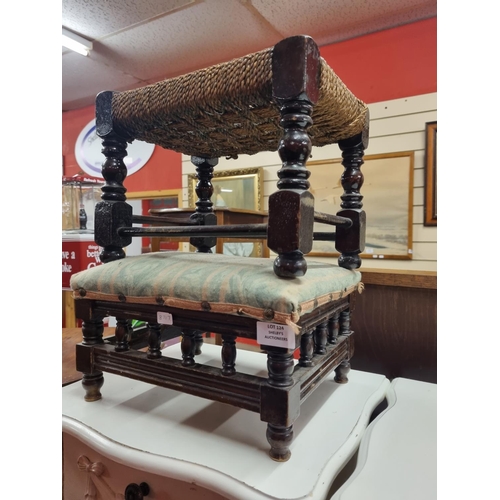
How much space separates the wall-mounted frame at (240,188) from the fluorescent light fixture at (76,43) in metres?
0.89

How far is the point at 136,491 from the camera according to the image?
0.57 metres

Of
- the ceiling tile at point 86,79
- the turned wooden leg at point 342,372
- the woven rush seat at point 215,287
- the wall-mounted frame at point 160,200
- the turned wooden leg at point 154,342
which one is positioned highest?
the ceiling tile at point 86,79

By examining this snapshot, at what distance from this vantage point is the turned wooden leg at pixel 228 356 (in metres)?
0.56

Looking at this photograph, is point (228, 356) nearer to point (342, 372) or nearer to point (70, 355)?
point (342, 372)

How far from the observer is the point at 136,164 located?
262 cm

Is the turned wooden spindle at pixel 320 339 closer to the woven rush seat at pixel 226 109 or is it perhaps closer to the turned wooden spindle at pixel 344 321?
the turned wooden spindle at pixel 344 321

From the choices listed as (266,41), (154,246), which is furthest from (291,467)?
(266,41)

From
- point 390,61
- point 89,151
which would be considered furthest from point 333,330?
point 89,151

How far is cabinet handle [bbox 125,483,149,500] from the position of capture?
565 millimetres

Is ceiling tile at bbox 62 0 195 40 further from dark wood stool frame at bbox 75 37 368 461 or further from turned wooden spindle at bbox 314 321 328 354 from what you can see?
turned wooden spindle at bbox 314 321 328 354

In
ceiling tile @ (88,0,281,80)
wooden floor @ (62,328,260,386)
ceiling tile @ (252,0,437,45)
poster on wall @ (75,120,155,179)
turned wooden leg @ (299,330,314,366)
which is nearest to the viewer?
turned wooden leg @ (299,330,314,366)

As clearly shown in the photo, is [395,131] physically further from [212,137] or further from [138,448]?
[138,448]

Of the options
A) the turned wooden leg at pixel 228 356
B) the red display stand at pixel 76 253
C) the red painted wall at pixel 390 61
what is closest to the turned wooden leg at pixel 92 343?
the turned wooden leg at pixel 228 356

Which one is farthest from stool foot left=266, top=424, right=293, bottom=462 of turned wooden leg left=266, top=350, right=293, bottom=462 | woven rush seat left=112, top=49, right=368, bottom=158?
woven rush seat left=112, top=49, right=368, bottom=158
